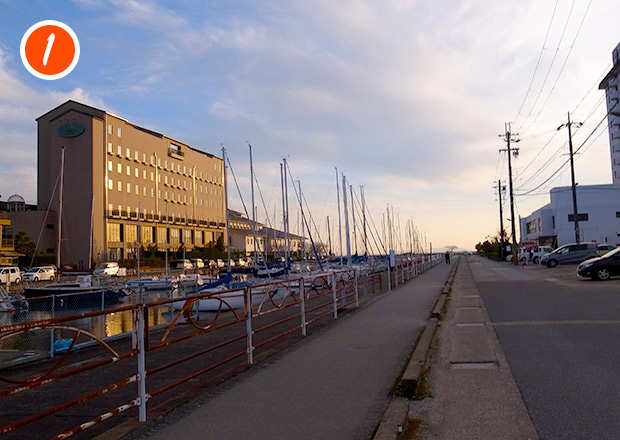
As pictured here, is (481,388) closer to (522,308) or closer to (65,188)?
(522,308)

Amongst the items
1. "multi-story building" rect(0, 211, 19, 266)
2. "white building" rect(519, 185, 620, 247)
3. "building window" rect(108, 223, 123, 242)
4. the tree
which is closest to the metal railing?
"multi-story building" rect(0, 211, 19, 266)

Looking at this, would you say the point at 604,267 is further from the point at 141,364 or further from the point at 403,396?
the point at 141,364

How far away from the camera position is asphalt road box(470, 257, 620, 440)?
5.37 m

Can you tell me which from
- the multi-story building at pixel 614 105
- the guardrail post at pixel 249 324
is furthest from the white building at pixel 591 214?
the guardrail post at pixel 249 324

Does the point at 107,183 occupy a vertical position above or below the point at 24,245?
above

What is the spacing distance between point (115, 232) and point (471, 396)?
73.5 m

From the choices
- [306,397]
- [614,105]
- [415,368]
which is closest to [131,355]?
[306,397]

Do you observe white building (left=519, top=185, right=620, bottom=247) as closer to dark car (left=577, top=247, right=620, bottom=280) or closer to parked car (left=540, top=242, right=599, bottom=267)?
parked car (left=540, top=242, right=599, bottom=267)

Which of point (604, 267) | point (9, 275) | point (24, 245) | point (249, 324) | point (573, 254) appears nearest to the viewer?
point (249, 324)

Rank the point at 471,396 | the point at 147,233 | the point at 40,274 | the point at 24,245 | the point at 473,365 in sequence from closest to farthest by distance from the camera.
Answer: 1. the point at 471,396
2. the point at 473,365
3. the point at 40,274
4. the point at 24,245
5. the point at 147,233

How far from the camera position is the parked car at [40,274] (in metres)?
44.5

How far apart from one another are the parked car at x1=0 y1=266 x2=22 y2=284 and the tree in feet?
61.2

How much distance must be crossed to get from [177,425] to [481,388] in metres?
3.66

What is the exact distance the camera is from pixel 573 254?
4275 cm
